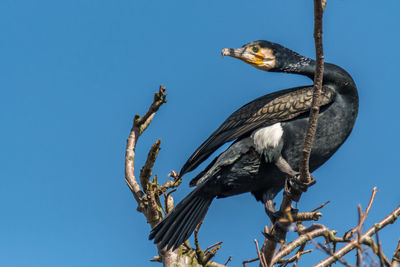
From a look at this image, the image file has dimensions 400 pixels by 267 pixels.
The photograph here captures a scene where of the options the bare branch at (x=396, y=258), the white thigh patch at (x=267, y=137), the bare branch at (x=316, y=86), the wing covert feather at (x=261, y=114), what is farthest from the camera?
the wing covert feather at (x=261, y=114)

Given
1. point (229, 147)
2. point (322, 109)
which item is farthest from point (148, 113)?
point (322, 109)

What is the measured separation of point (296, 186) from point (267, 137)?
0.61 metres

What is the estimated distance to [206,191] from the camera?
4953 mm

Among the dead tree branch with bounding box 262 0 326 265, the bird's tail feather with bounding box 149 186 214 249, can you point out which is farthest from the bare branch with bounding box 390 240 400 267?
the bird's tail feather with bounding box 149 186 214 249

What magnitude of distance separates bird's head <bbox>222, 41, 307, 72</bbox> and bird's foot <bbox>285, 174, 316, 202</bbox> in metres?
1.20

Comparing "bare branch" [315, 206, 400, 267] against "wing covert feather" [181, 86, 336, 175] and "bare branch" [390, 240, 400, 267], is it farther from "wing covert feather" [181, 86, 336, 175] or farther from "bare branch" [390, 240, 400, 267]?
"wing covert feather" [181, 86, 336, 175]

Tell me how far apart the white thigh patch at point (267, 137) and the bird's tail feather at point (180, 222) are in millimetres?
611

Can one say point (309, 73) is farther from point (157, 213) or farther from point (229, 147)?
point (157, 213)

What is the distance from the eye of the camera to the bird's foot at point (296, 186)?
161 inches

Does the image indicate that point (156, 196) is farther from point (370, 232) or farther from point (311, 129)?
point (370, 232)

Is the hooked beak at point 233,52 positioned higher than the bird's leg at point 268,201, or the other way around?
the hooked beak at point 233,52

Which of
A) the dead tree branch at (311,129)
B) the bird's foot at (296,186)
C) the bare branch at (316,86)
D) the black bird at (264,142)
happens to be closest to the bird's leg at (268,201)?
the black bird at (264,142)

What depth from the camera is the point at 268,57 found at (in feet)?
16.7

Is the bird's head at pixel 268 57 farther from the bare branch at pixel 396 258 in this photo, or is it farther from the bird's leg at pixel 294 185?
the bare branch at pixel 396 258
